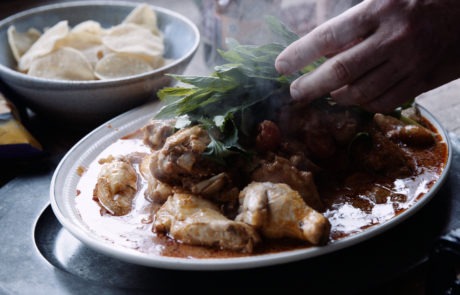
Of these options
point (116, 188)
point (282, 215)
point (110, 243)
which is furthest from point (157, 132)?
point (282, 215)

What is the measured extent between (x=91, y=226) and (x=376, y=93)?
111cm

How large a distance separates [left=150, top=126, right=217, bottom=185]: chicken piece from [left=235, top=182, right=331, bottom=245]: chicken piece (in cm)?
24

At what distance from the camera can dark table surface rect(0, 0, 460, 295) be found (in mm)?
1716

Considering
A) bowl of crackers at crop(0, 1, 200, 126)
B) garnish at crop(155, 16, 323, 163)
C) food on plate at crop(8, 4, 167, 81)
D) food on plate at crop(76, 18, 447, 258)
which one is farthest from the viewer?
food on plate at crop(8, 4, 167, 81)

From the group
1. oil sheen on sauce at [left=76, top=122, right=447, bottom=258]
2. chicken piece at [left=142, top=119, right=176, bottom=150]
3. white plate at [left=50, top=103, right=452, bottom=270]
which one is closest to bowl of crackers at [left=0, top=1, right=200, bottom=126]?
white plate at [left=50, top=103, right=452, bottom=270]

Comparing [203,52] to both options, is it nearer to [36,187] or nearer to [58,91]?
[58,91]

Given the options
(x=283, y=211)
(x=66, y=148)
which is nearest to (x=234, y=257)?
(x=283, y=211)

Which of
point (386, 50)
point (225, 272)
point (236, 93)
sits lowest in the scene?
point (225, 272)

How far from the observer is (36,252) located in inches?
77.4

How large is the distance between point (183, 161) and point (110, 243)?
1.23 ft

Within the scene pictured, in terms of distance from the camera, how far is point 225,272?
5.90 feet

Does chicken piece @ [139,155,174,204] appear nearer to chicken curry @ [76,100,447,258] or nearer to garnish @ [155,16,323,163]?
chicken curry @ [76,100,447,258]

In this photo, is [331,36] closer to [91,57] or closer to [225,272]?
[225,272]

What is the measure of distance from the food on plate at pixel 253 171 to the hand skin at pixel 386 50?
274mm
